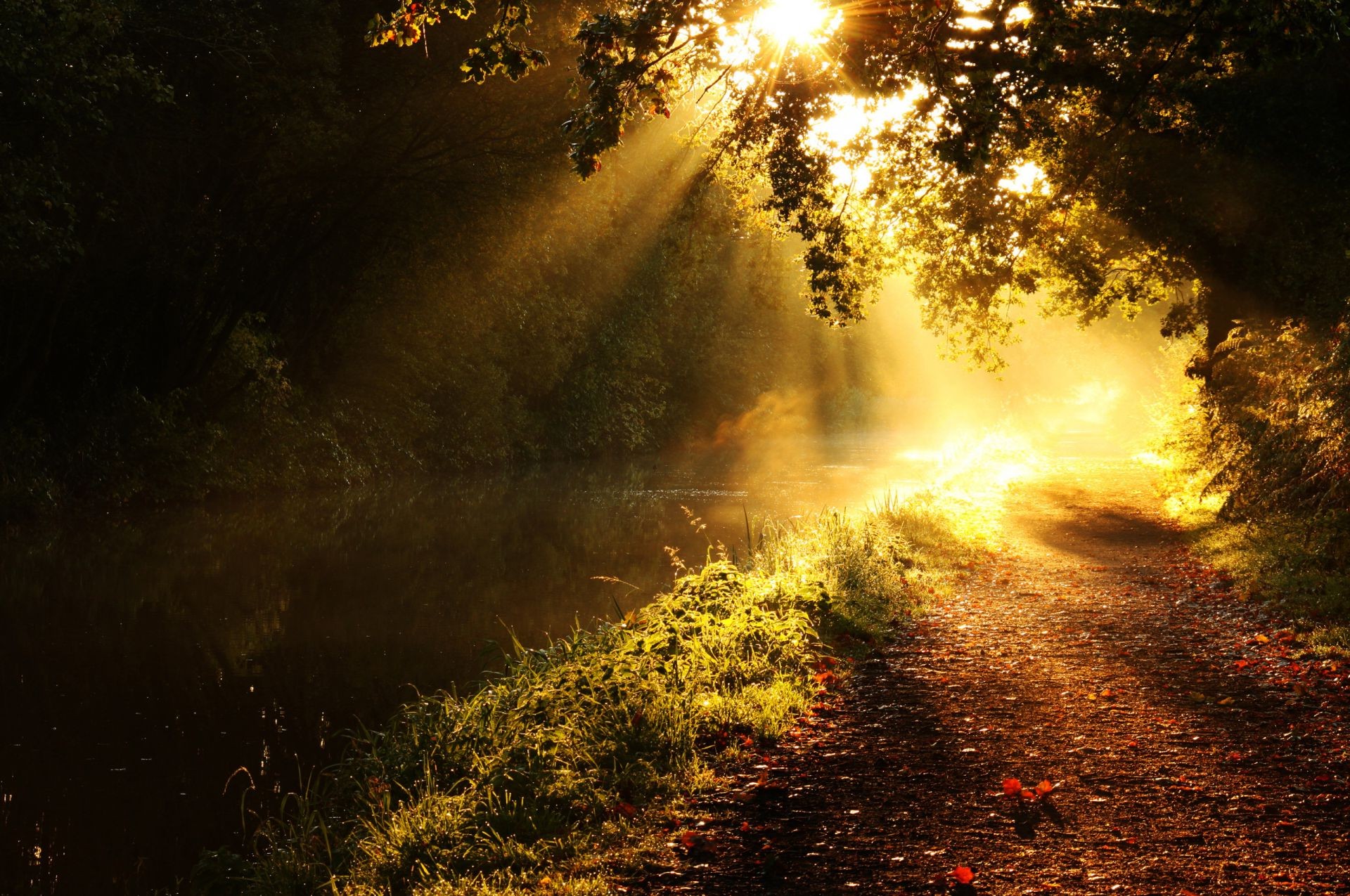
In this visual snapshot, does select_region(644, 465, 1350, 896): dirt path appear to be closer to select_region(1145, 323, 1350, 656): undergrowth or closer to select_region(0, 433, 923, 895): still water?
select_region(1145, 323, 1350, 656): undergrowth

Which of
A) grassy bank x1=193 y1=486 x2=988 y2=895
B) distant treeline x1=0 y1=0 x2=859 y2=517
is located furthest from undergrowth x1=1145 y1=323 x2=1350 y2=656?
distant treeline x1=0 y1=0 x2=859 y2=517

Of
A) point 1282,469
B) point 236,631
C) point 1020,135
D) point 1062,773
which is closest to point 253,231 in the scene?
point 236,631

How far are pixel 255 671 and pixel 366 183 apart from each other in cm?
1619

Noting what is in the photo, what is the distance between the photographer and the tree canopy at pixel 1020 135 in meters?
8.68

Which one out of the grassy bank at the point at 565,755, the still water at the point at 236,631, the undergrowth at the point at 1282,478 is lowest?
the still water at the point at 236,631

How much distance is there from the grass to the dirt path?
0.37 metres

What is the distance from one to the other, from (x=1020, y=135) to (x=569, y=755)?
1429 centimetres

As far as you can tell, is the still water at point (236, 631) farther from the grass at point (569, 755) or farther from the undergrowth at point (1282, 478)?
the undergrowth at point (1282, 478)

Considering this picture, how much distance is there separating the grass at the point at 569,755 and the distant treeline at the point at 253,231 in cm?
733

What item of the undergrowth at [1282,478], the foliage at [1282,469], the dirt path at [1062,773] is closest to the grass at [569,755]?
the dirt path at [1062,773]

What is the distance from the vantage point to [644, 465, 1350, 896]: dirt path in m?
4.52

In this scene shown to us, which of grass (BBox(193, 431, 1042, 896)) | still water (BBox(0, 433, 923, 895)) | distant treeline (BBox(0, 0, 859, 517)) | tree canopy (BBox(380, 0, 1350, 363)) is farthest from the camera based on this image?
distant treeline (BBox(0, 0, 859, 517))

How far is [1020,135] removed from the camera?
17.0 meters

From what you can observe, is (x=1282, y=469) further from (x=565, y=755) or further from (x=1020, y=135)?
(x=565, y=755)
